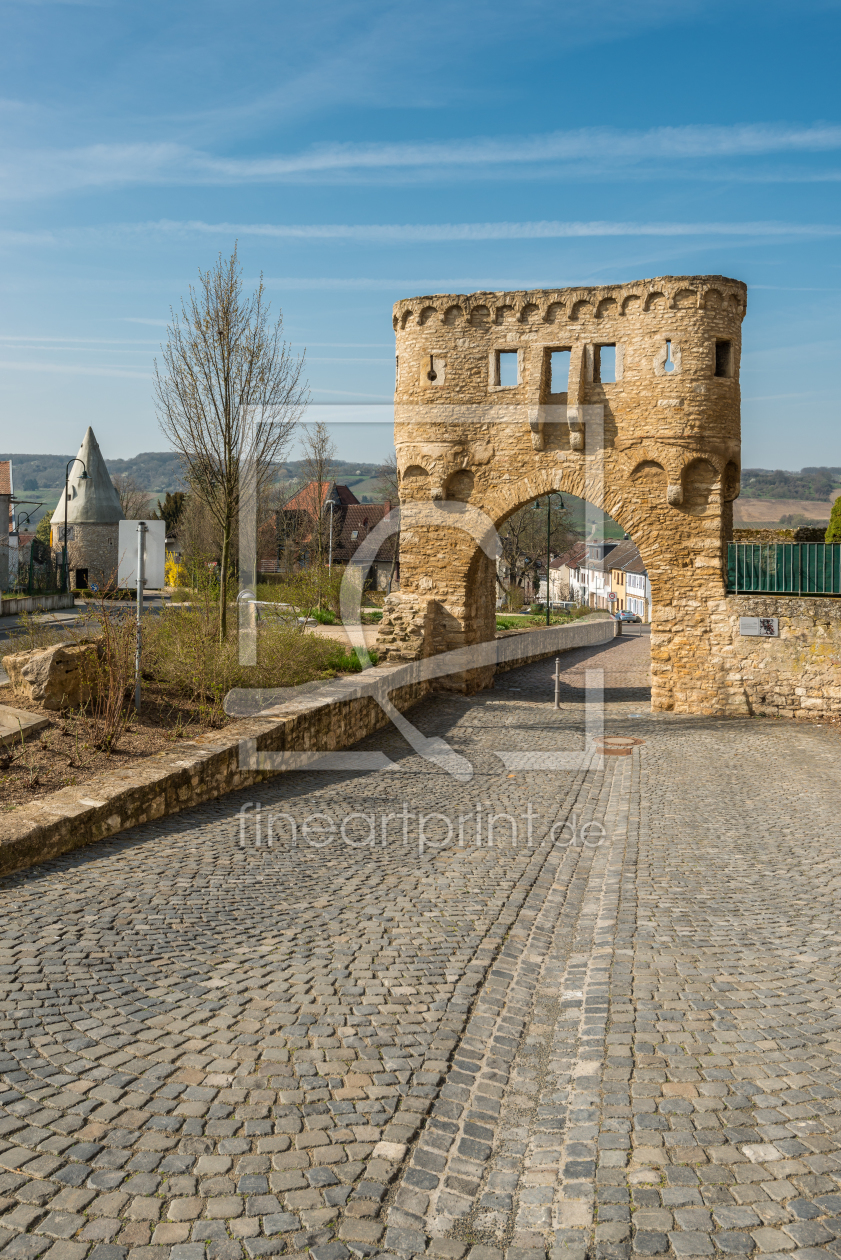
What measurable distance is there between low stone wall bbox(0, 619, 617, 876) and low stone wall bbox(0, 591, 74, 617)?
17.9 meters

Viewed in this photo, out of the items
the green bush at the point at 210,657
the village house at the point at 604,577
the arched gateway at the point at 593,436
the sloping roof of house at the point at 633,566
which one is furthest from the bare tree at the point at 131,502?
the green bush at the point at 210,657

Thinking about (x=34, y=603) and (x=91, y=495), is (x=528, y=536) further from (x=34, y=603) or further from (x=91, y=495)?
(x=34, y=603)

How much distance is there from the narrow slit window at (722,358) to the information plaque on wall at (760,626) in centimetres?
462

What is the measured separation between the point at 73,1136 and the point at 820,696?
1514cm

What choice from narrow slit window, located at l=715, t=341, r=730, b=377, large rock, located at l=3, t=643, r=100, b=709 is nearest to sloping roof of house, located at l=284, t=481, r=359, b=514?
narrow slit window, located at l=715, t=341, r=730, b=377

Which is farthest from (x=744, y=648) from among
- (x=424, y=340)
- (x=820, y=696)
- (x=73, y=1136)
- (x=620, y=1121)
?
(x=73, y=1136)

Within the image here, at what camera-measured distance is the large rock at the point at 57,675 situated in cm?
968

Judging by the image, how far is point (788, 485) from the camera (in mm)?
161000

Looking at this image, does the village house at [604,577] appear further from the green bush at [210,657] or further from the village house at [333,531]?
the green bush at [210,657]

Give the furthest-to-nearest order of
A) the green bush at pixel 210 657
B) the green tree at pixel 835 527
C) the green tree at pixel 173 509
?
the green tree at pixel 173 509 → the green tree at pixel 835 527 → the green bush at pixel 210 657

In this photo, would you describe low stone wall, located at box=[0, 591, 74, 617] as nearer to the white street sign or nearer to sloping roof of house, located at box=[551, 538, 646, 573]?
the white street sign

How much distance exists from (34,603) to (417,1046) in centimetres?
3189

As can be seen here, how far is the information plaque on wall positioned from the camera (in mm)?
16547

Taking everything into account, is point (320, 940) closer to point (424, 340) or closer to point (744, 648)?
point (744, 648)
